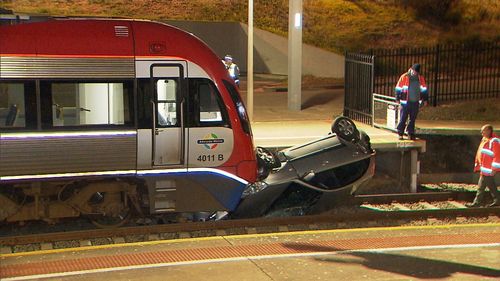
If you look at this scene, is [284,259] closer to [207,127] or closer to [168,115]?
[207,127]

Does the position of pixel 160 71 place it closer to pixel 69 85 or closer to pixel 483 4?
pixel 69 85

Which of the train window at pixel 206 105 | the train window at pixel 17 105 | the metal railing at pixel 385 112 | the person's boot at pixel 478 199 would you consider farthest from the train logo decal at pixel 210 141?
the metal railing at pixel 385 112

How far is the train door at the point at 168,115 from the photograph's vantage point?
9141 mm

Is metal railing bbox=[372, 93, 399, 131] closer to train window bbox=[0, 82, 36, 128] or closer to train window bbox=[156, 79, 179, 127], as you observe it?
train window bbox=[156, 79, 179, 127]

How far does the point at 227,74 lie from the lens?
31.8ft

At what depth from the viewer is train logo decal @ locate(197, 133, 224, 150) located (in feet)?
30.7

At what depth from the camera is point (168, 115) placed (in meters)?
9.23

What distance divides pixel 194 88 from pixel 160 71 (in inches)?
20.6

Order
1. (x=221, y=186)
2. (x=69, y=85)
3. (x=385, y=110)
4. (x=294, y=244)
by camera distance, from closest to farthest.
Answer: (x=294, y=244) < (x=69, y=85) < (x=221, y=186) < (x=385, y=110)

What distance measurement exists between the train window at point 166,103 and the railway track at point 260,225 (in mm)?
1463

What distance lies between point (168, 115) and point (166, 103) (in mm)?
164

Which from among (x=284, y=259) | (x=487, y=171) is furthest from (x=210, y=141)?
(x=487, y=171)

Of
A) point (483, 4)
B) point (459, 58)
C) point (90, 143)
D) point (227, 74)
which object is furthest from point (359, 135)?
point (483, 4)

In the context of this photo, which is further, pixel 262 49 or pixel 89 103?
pixel 262 49
